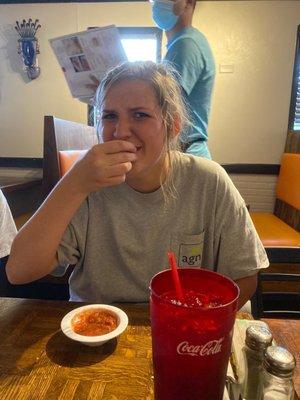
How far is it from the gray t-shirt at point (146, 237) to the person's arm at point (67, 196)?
12 cm

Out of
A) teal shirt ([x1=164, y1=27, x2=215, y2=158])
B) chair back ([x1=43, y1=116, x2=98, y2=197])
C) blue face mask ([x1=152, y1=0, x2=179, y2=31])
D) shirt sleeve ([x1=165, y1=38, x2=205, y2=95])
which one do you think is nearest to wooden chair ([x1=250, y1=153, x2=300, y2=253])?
teal shirt ([x1=164, y1=27, x2=215, y2=158])

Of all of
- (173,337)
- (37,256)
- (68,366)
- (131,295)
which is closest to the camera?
(173,337)

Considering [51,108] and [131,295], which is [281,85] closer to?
[51,108]

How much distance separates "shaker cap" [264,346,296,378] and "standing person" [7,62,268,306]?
534mm

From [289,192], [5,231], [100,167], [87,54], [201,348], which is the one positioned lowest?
[289,192]

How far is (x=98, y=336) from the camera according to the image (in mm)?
681

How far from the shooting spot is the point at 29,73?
A: 3699mm

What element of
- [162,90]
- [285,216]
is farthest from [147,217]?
[285,216]

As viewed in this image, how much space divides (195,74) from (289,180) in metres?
1.88

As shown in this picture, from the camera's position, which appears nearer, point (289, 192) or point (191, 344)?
point (191, 344)

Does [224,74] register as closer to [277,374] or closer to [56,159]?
[56,159]

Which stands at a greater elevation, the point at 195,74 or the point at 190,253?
the point at 195,74

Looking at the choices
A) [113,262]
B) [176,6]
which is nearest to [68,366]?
[113,262]

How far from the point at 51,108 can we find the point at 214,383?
149 inches
